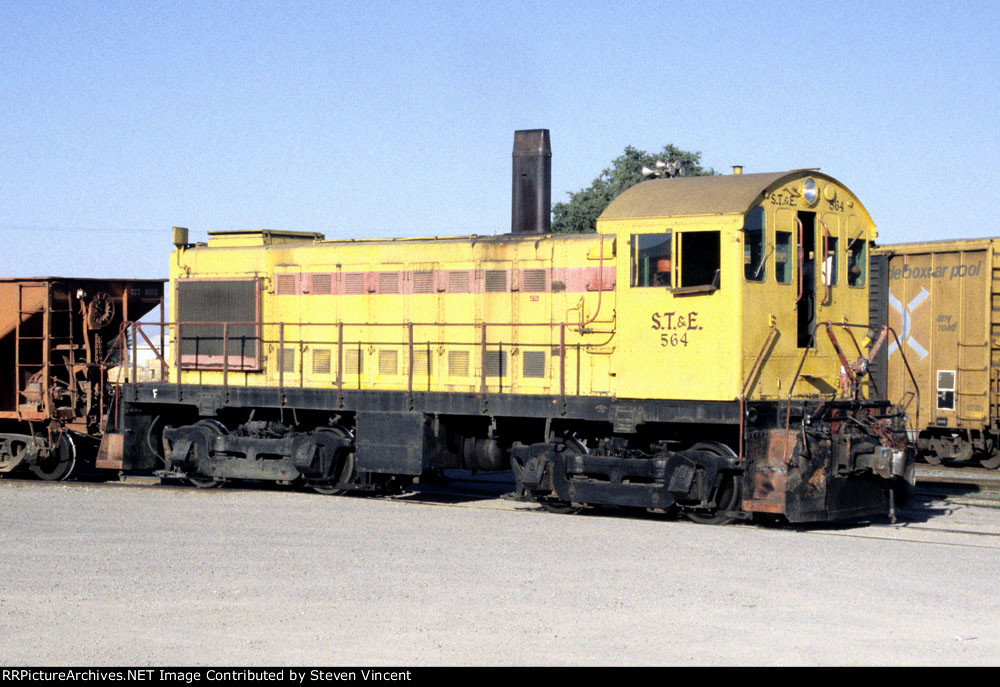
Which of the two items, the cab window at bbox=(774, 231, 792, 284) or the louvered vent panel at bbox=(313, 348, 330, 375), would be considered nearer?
the cab window at bbox=(774, 231, 792, 284)

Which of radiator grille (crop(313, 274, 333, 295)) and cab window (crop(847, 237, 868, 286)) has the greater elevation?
cab window (crop(847, 237, 868, 286))

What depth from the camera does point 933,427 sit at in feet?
64.1

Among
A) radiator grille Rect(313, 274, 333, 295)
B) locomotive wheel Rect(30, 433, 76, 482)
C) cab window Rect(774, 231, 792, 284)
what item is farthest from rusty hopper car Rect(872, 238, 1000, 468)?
locomotive wheel Rect(30, 433, 76, 482)

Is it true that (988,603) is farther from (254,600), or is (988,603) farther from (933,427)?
(933,427)

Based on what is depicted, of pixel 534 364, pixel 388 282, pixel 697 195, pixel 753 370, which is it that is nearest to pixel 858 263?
pixel 753 370

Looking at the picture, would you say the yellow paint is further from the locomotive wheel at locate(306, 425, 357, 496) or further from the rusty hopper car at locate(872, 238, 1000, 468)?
the rusty hopper car at locate(872, 238, 1000, 468)

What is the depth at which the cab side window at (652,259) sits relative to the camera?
12.6 meters

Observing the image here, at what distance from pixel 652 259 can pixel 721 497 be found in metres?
2.72

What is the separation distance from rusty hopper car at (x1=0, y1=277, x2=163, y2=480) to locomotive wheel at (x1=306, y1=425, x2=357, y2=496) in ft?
13.5

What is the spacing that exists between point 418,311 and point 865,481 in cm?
580

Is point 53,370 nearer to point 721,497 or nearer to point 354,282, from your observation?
point 354,282

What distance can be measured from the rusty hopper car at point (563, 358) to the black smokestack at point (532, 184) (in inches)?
1.0

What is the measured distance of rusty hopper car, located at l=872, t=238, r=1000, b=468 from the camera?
746 inches
